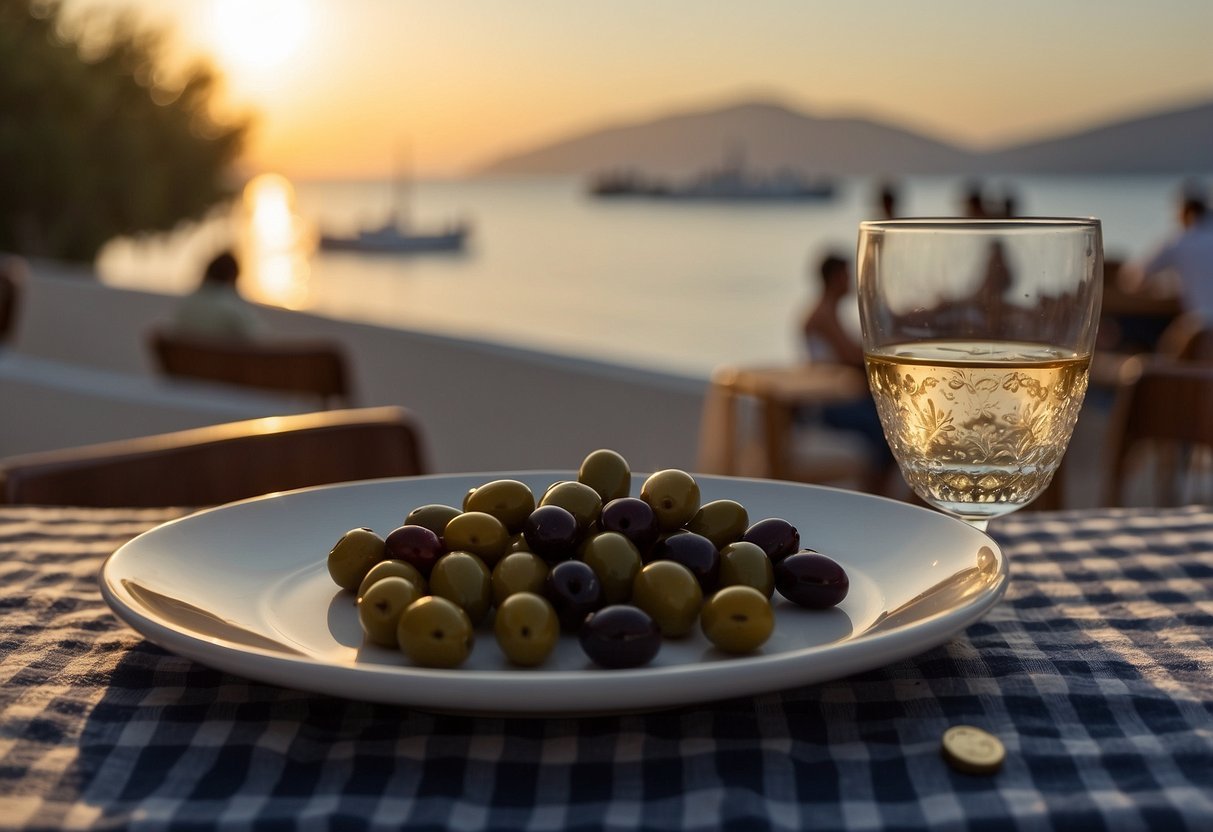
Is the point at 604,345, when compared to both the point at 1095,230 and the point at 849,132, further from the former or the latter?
the point at 1095,230

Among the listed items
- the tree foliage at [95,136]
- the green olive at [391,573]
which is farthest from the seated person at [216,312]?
the tree foliage at [95,136]

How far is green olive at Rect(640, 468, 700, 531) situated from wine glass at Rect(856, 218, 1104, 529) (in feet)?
0.56

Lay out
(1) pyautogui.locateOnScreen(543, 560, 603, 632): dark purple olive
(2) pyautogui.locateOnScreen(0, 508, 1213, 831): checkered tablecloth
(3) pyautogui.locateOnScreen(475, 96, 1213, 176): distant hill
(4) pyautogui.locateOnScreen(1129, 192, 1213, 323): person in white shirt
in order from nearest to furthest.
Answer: (2) pyautogui.locateOnScreen(0, 508, 1213, 831): checkered tablecloth, (1) pyautogui.locateOnScreen(543, 560, 603, 632): dark purple olive, (4) pyautogui.locateOnScreen(1129, 192, 1213, 323): person in white shirt, (3) pyautogui.locateOnScreen(475, 96, 1213, 176): distant hill

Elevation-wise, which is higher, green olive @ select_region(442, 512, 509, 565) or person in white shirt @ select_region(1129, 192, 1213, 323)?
green olive @ select_region(442, 512, 509, 565)

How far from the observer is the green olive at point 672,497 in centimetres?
75

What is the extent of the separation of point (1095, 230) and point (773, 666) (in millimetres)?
421

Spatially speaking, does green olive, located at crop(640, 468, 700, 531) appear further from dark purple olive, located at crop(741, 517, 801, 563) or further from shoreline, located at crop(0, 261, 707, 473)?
shoreline, located at crop(0, 261, 707, 473)

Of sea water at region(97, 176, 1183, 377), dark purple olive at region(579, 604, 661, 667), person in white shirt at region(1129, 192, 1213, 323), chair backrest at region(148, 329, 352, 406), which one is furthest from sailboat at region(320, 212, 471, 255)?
dark purple olive at region(579, 604, 661, 667)

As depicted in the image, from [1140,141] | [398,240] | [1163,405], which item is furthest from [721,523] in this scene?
[398,240]

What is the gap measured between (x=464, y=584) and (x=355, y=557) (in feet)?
0.37

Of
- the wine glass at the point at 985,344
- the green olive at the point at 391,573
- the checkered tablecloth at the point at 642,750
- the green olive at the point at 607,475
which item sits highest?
the wine glass at the point at 985,344

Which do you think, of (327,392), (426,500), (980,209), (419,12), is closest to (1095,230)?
(426,500)

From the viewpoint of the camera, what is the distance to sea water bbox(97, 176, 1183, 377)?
94.8ft

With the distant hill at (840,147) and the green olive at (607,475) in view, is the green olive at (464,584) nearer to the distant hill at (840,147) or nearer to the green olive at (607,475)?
the green olive at (607,475)
